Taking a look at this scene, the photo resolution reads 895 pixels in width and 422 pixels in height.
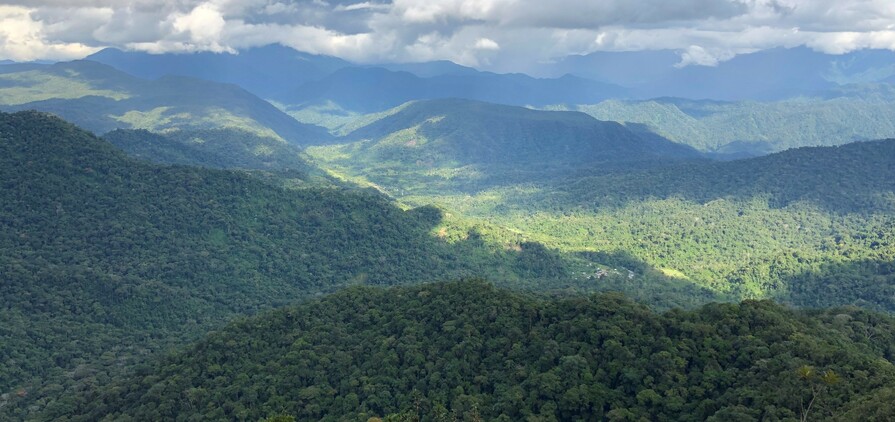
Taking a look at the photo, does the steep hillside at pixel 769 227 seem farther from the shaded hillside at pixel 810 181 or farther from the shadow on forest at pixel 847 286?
the shaded hillside at pixel 810 181

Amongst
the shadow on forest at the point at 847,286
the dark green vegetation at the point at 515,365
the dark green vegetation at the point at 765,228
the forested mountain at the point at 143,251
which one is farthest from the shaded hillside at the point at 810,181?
the dark green vegetation at the point at 515,365

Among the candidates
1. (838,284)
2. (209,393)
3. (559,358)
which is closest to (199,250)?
(209,393)

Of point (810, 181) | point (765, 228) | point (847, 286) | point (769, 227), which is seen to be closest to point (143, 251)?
point (847, 286)

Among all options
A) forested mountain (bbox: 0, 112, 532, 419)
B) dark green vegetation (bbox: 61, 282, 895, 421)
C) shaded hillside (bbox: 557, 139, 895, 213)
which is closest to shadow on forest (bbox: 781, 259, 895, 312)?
shaded hillside (bbox: 557, 139, 895, 213)

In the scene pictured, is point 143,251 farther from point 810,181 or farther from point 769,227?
point 810,181

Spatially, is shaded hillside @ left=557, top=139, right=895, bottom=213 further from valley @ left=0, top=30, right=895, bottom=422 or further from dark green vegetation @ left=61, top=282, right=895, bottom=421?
dark green vegetation @ left=61, top=282, right=895, bottom=421

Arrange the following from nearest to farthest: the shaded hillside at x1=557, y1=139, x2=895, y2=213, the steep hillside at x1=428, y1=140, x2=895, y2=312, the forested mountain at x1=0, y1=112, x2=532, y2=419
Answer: the forested mountain at x1=0, y1=112, x2=532, y2=419
the steep hillside at x1=428, y1=140, x2=895, y2=312
the shaded hillside at x1=557, y1=139, x2=895, y2=213
